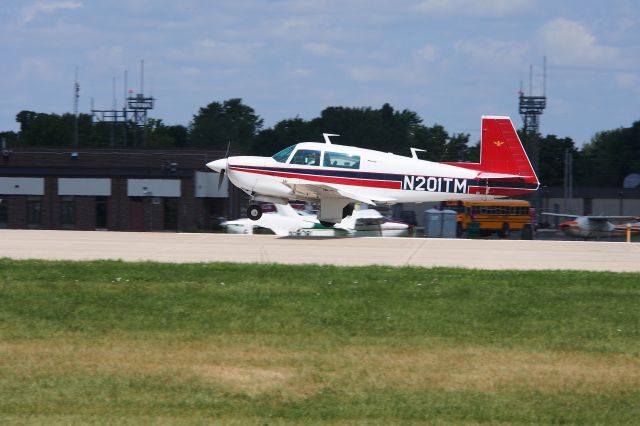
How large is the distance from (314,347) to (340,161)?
1697 cm

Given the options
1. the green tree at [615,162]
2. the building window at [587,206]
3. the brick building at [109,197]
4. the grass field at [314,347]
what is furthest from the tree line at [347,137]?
the grass field at [314,347]

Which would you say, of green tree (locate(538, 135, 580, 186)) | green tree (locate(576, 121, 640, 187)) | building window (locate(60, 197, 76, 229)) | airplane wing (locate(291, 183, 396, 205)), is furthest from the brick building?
green tree (locate(576, 121, 640, 187))

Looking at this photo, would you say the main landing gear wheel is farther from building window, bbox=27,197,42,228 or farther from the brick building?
building window, bbox=27,197,42,228

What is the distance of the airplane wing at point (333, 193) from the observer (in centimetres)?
2931

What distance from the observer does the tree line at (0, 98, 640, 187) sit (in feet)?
333

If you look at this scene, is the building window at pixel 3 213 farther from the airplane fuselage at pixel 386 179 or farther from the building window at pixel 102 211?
the airplane fuselage at pixel 386 179

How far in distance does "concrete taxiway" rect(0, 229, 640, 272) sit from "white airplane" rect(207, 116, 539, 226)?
2.03 m

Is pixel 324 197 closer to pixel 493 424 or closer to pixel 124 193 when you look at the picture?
pixel 493 424

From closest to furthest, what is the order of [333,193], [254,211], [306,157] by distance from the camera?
[333,193] → [254,211] → [306,157]

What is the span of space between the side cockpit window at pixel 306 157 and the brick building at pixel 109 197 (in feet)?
100

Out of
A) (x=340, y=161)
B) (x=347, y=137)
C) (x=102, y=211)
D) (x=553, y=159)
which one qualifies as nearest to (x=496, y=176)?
(x=340, y=161)

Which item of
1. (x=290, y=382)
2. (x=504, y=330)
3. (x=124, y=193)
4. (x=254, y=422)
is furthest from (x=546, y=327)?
(x=124, y=193)

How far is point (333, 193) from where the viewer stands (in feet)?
97.7

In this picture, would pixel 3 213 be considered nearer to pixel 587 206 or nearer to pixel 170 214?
pixel 170 214
